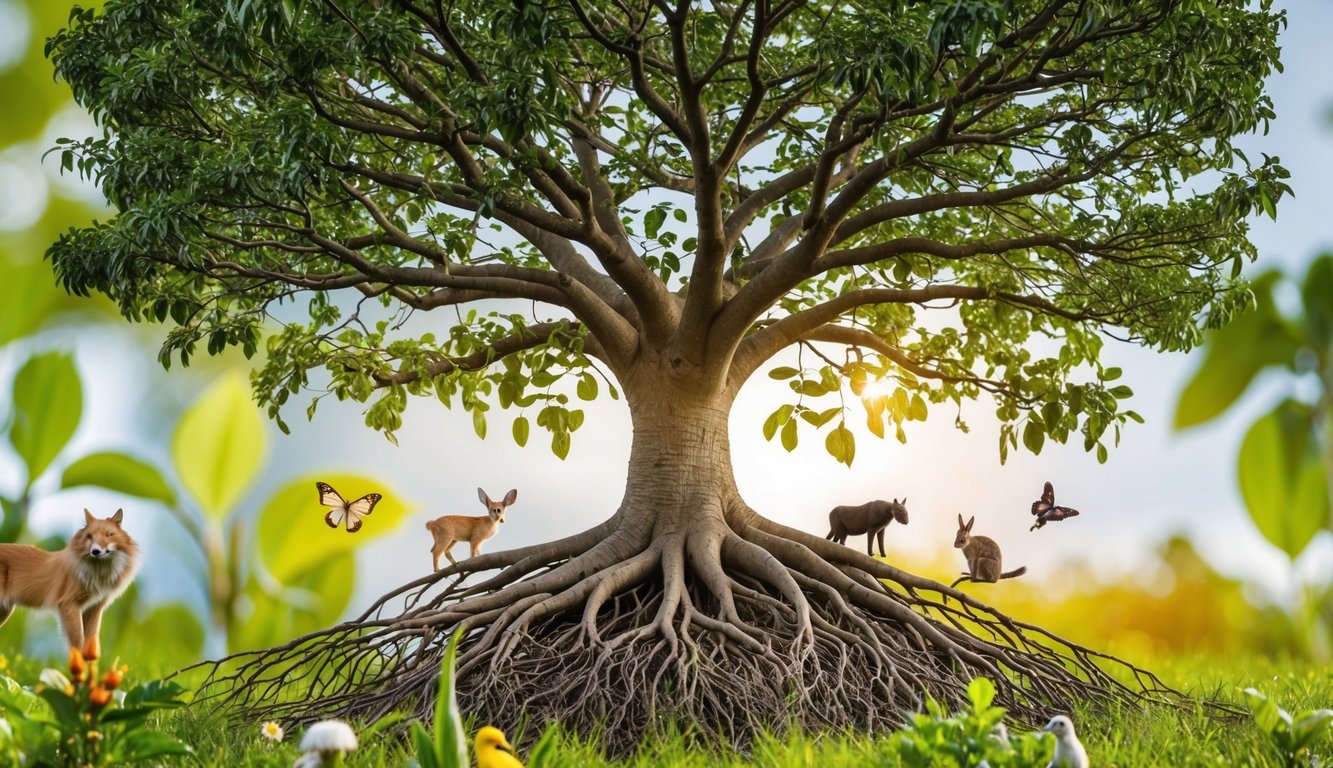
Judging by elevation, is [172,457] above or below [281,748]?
above

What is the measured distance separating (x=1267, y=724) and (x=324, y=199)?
4.94 metres

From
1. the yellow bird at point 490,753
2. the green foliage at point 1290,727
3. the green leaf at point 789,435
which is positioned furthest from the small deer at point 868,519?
the yellow bird at point 490,753

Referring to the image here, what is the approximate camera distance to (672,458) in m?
6.64

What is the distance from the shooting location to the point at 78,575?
18.7 ft

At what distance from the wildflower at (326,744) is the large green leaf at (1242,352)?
34.5 feet

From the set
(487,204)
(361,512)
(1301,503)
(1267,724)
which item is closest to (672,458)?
(361,512)

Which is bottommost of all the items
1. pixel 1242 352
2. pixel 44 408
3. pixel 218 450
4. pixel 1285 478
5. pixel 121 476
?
pixel 1285 478

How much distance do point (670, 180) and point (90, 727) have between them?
4.66 m

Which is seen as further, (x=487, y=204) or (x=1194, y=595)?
(x=1194, y=595)

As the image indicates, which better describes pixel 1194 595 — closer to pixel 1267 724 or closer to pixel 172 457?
pixel 1267 724

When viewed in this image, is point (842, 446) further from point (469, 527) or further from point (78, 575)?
point (78, 575)

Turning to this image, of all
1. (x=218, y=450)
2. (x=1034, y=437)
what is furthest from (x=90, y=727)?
(x=218, y=450)

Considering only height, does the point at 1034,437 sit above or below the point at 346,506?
above

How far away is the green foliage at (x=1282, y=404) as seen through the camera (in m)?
11.6
